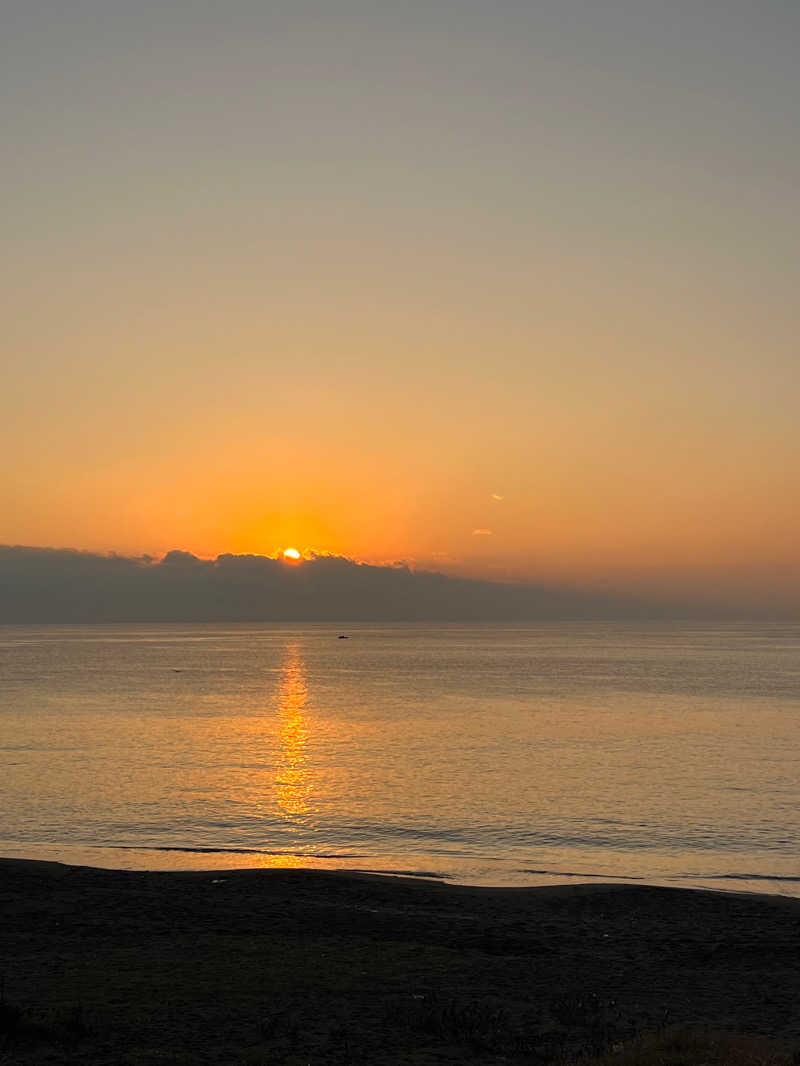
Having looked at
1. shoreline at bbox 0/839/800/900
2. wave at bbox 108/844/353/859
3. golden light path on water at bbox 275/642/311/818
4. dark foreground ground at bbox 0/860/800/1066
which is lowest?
golden light path on water at bbox 275/642/311/818

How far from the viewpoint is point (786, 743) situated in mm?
77938

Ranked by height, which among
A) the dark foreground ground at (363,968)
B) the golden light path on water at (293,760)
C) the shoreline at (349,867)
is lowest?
the golden light path on water at (293,760)

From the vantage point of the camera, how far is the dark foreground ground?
17.4 metres

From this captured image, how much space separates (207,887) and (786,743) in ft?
197

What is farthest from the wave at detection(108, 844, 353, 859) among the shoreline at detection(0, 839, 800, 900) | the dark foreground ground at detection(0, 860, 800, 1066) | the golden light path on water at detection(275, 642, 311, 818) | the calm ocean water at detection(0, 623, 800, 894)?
the dark foreground ground at detection(0, 860, 800, 1066)

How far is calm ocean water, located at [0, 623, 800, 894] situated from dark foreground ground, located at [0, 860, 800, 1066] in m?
5.88

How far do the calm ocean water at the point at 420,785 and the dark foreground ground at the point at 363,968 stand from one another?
5.88m

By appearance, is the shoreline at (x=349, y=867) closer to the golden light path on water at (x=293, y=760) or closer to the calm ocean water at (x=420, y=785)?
the calm ocean water at (x=420, y=785)

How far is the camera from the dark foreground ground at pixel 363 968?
17.4 m

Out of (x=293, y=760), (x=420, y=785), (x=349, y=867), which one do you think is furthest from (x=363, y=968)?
(x=293, y=760)

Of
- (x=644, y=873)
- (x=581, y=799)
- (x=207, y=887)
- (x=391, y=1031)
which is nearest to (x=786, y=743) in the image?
(x=581, y=799)

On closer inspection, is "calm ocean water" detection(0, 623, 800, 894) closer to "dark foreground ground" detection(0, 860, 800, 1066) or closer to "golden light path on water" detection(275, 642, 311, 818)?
"golden light path on water" detection(275, 642, 311, 818)

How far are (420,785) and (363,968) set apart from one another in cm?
3533

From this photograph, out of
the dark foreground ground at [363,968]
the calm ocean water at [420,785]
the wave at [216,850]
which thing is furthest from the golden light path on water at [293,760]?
the dark foreground ground at [363,968]
